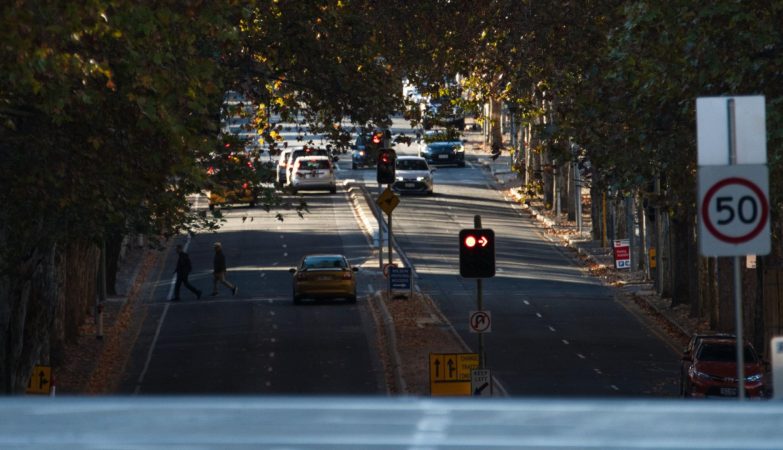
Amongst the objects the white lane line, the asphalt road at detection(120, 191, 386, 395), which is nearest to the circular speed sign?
the asphalt road at detection(120, 191, 386, 395)

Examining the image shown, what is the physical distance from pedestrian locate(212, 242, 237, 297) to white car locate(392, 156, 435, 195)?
25.5 m

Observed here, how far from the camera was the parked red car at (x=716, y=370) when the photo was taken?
72.9 feet

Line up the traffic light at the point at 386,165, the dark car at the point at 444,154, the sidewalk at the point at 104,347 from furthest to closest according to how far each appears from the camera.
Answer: the dark car at the point at 444,154 → the traffic light at the point at 386,165 → the sidewalk at the point at 104,347

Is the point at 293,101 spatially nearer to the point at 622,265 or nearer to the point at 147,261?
the point at 622,265

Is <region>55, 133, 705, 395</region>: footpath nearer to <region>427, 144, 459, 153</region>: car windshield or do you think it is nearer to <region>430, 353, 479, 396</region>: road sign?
<region>430, 353, 479, 396</region>: road sign

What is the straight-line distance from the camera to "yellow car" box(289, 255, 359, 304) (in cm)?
3847

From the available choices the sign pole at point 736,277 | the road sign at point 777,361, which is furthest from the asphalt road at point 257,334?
the road sign at point 777,361

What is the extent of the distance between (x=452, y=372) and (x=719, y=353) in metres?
4.45

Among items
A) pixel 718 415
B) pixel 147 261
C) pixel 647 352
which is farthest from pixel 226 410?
pixel 147 261

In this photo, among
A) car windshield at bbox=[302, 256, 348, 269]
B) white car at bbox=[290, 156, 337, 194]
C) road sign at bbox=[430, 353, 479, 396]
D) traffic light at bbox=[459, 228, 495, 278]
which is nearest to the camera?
traffic light at bbox=[459, 228, 495, 278]

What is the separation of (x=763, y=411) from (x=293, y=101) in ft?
75.4

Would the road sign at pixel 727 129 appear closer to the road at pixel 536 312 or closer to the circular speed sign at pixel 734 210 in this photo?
the circular speed sign at pixel 734 210

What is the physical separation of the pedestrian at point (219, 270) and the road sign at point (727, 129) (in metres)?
32.3

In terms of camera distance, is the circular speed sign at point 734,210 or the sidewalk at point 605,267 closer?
the circular speed sign at point 734,210
